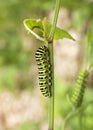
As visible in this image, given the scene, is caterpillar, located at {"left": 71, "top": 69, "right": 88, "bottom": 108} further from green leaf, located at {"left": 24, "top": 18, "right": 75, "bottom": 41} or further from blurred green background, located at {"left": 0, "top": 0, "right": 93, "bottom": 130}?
blurred green background, located at {"left": 0, "top": 0, "right": 93, "bottom": 130}

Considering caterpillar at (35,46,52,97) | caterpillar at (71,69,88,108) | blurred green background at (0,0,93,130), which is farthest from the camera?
blurred green background at (0,0,93,130)

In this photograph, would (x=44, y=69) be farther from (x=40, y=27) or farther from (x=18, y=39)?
(x=18, y=39)

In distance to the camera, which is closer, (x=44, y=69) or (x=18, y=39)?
(x=44, y=69)

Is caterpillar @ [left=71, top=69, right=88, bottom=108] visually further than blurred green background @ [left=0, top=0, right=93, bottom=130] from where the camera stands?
No

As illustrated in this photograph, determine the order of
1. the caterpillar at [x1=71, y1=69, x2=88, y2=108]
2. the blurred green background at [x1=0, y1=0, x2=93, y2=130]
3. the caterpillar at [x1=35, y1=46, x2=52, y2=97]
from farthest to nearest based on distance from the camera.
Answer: the blurred green background at [x1=0, y1=0, x2=93, y2=130], the caterpillar at [x1=71, y1=69, x2=88, y2=108], the caterpillar at [x1=35, y1=46, x2=52, y2=97]

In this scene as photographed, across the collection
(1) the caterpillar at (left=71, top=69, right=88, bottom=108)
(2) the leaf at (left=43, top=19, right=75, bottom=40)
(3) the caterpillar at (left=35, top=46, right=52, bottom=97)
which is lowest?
(1) the caterpillar at (left=71, top=69, right=88, bottom=108)

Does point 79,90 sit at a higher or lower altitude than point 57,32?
lower

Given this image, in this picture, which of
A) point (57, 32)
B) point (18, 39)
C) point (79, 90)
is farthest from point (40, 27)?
point (18, 39)

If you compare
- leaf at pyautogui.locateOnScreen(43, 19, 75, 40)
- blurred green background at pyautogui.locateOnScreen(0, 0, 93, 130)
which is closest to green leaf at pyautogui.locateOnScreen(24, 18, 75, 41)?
leaf at pyautogui.locateOnScreen(43, 19, 75, 40)

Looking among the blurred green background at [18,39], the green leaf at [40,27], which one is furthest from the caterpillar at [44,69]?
the blurred green background at [18,39]
